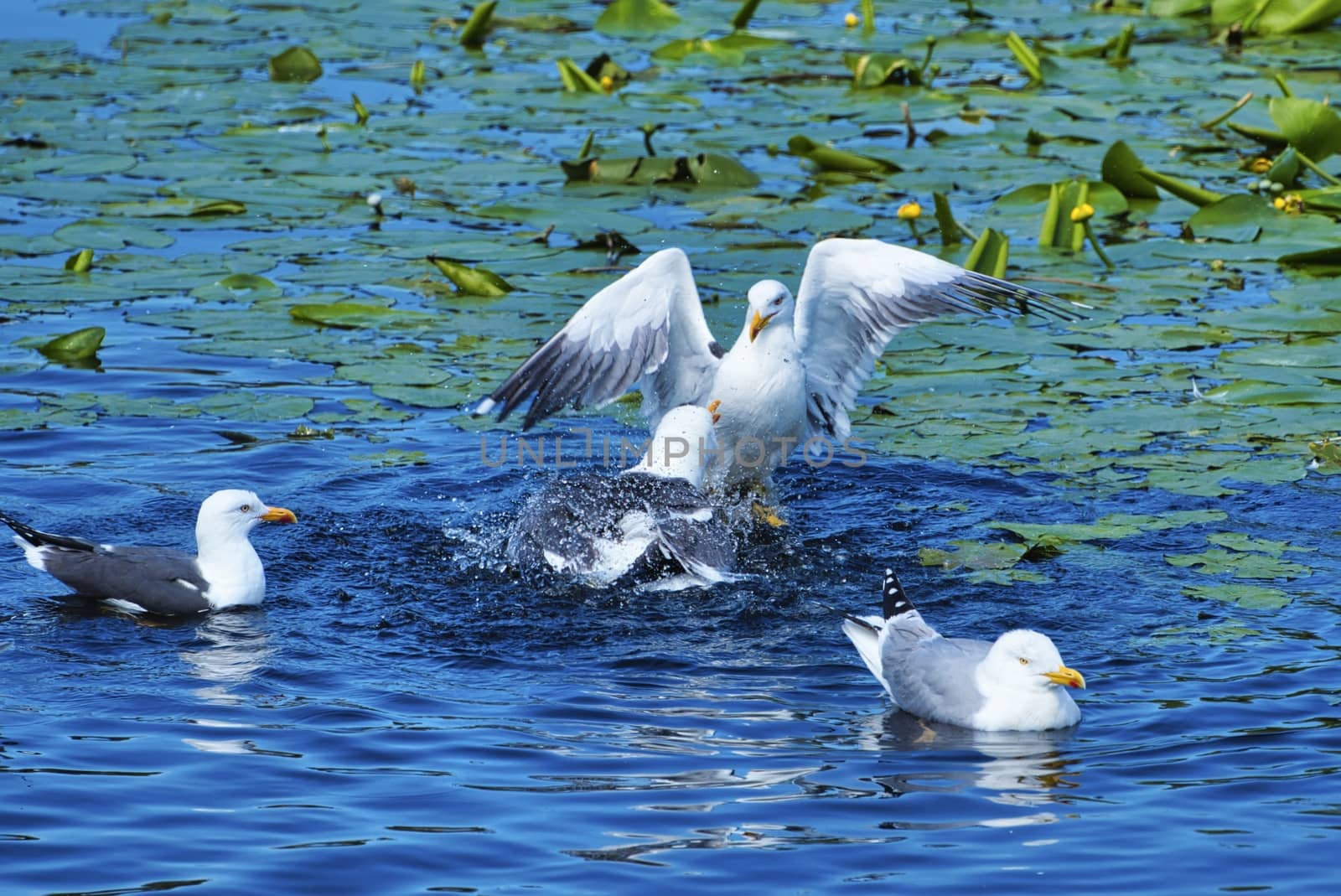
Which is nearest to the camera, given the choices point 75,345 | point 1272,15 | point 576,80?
point 75,345

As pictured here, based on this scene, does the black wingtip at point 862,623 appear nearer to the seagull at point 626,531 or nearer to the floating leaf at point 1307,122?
the seagull at point 626,531

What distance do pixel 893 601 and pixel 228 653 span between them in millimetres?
2254

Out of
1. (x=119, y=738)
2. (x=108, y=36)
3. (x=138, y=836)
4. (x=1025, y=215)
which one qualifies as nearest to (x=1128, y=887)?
(x=138, y=836)

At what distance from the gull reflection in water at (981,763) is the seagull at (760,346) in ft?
8.06

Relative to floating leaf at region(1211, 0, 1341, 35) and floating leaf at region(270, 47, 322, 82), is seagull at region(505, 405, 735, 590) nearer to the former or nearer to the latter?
floating leaf at region(270, 47, 322, 82)

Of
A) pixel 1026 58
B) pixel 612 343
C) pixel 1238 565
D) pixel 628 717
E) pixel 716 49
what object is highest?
pixel 716 49

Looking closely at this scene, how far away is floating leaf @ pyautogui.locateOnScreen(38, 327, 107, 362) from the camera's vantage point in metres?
8.52

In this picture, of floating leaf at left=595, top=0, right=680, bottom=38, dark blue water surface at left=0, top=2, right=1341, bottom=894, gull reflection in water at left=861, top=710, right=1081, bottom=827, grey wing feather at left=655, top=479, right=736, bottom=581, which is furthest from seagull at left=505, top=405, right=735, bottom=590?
floating leaf at left=595, top=0, right=680, bottom=38

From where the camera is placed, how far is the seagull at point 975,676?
16.9 feet

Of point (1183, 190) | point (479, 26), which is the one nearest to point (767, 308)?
point (1183, 190)

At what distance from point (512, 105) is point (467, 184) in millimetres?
1951

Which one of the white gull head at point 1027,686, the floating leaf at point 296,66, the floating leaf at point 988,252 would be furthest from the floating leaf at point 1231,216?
the floating leaf at point 296,66

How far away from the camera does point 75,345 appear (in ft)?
28.2

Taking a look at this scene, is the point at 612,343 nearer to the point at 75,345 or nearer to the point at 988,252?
the point at 988,252
